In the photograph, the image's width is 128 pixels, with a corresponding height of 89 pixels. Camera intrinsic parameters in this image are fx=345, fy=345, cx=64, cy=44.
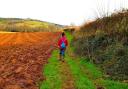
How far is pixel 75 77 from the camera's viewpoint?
49.8 ft

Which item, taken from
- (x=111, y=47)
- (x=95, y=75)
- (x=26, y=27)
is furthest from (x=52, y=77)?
(x=26, y=27)

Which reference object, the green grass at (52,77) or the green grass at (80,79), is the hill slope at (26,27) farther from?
the green grass at (80,79)

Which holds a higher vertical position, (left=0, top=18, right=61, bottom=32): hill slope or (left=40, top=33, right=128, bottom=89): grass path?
(left=0, top=18, right=61, bottom=32): hill slope

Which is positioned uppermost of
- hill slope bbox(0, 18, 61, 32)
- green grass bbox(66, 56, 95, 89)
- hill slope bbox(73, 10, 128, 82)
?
hill slope bbox(0, 18, 61, 32)

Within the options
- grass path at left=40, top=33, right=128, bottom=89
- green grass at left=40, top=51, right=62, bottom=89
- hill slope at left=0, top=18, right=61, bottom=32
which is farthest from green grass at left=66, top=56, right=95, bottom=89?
hill slope at left=0, top=18, right=61, bottom=32

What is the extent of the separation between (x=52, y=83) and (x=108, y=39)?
7.29 meters

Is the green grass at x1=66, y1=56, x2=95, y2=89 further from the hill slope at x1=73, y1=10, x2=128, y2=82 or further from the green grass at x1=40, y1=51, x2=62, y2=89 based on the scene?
the hill slope at x1=73, y1=10, x2=128, y2=82

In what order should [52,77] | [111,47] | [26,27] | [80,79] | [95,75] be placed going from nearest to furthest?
[80,79]
[52,77]
[95,75]
[111,47]
[26,27]

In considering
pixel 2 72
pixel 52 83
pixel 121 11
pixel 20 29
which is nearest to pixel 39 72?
pixel 2 72

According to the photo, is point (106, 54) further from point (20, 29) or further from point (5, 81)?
point (20, 29)

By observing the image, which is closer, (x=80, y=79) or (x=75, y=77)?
(x=80, y=79)

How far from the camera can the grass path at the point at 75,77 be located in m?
13.4

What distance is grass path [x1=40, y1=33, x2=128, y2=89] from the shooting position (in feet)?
43.8

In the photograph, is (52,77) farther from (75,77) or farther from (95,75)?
(95,75)
